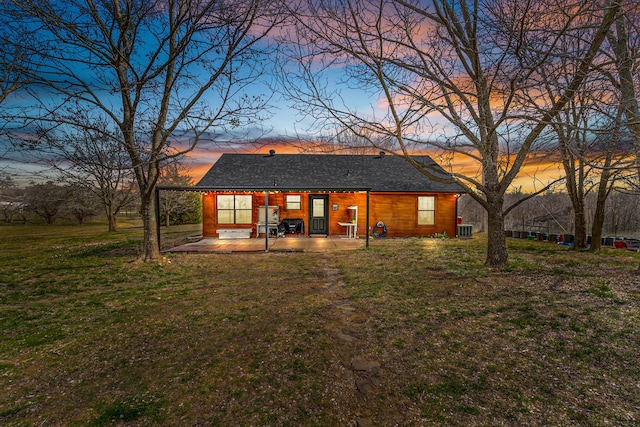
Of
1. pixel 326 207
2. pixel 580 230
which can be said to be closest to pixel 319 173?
pixel 326 207

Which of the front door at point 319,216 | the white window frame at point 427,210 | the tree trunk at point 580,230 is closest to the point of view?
the tree trunk at point 580,230

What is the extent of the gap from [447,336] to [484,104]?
603 cm

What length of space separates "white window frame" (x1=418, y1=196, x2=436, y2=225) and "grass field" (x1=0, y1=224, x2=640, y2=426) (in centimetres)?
887

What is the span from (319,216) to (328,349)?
1248 centimetres

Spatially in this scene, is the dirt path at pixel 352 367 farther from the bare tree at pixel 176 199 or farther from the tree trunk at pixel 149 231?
the bare tree at pixel 176 199

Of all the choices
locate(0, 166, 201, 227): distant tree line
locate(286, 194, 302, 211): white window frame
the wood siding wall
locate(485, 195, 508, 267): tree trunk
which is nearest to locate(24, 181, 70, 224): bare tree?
locate(0, 166, 201, 227): distant tree line

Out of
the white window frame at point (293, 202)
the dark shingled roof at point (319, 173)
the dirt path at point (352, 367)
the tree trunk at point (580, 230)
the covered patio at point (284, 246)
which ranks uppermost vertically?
the dark shingled roof at point (319, 173)

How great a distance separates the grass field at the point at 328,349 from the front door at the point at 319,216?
8.65m

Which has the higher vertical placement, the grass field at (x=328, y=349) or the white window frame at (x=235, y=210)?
the white window frame at (x=235, y=210)

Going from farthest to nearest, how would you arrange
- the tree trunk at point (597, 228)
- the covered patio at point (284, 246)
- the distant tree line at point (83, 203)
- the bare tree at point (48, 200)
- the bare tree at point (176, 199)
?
the bare tree at point (176, 199) < the bare tree at point (48, 200) < the distant tree line at point (83, 203) < the covered patio at point (284, 246) < the tree trunk at point (597, 228)

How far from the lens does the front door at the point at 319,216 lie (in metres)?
16.0

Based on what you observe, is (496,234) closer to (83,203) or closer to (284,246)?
(284,246)

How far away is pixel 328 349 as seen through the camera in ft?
12.3

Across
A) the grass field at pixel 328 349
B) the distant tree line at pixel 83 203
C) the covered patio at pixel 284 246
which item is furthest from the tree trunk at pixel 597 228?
the distant tree line at pixel 83 203
